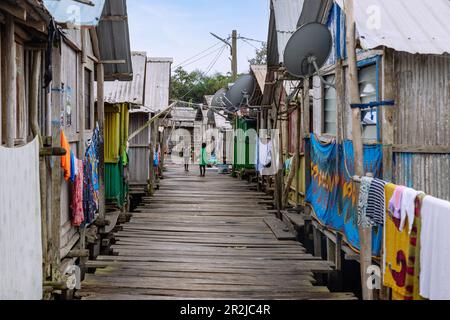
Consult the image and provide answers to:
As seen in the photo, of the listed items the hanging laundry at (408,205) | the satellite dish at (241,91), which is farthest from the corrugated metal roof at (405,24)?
the satellite dish at (241,91)

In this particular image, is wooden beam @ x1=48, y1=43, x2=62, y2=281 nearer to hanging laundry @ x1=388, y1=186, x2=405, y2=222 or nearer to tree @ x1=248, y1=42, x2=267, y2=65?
hanging laundry @ x1=388, y1=186, x2=405, y2=222

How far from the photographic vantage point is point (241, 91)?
18.4m

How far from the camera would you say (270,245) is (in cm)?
1018

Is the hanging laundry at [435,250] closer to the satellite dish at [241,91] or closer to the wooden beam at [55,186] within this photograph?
the wooden beam at [55,186]

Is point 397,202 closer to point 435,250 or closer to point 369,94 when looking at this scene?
point 435,250

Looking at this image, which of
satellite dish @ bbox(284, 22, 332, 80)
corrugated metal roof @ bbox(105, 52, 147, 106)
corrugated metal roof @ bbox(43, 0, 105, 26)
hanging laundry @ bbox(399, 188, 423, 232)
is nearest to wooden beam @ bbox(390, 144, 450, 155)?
hanging laundry @ bbox(399, 188, 423, 232)

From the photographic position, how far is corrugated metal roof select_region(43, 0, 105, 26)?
5.83 m

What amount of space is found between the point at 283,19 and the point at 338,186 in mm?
5433

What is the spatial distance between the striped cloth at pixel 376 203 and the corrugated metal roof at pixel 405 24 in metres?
1.52

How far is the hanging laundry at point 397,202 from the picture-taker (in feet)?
16.7

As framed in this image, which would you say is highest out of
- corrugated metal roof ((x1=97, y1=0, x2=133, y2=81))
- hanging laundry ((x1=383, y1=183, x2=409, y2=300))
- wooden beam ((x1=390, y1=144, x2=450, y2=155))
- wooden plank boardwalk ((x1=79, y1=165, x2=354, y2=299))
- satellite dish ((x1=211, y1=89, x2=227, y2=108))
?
corrugated metal roof ((x1=97, y1=0, x2=133, y2=81))

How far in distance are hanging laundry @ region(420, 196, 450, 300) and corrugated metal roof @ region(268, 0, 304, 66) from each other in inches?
322

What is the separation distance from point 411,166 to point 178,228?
250 inches
